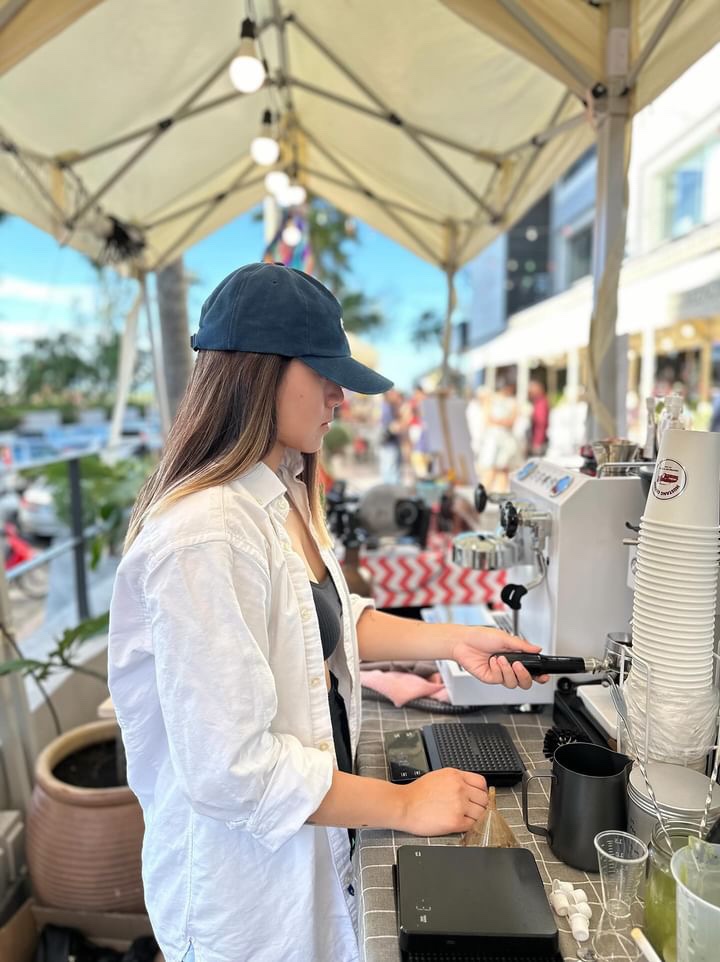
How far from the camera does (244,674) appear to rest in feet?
2.67

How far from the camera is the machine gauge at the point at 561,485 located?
52.5 inches

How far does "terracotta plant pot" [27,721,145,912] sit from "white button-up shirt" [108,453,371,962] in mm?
968

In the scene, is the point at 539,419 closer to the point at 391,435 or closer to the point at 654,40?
the point at 391,435

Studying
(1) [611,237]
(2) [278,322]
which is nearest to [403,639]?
(2) [278,322]

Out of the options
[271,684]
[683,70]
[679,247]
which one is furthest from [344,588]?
[679,247]

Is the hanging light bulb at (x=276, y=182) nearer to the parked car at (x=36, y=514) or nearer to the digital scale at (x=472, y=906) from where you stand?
the digital scale at (x=472, y=906)

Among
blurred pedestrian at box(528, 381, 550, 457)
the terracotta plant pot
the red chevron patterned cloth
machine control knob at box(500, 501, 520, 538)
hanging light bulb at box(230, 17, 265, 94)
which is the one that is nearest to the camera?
machine control knob at box(500, 501, 520, 538)

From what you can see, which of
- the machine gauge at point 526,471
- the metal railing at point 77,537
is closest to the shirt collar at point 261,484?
the machine gauge at point 526,471

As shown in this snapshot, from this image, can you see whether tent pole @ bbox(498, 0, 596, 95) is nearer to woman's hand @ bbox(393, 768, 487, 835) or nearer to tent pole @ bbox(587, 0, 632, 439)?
tent pole @ bbox(587, 0, 632, 439)

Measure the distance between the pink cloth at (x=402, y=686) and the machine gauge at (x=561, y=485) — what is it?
18.7 inches

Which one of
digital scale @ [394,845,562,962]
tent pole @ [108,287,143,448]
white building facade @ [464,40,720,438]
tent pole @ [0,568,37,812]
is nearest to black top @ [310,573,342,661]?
digital scale @ [394,845,562,962]

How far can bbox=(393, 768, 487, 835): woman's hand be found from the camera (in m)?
0.93

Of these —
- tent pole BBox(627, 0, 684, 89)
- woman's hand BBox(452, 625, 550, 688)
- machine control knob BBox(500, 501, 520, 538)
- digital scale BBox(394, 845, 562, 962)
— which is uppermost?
tent pole BBox(627, 0, 684, 89)

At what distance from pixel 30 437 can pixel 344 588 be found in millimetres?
14074
